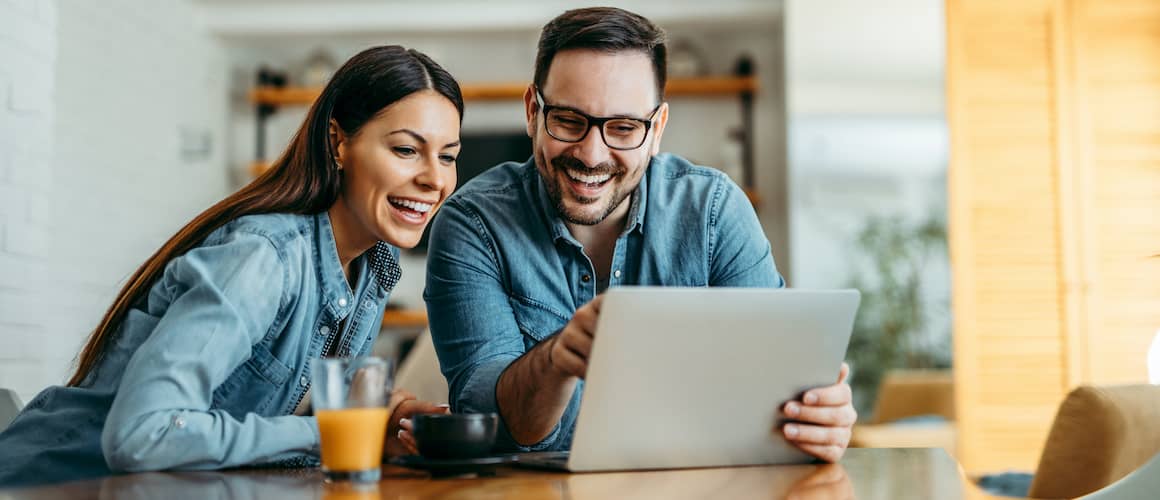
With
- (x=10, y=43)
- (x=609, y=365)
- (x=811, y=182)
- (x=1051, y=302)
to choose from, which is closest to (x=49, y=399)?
(x=609, y=365)

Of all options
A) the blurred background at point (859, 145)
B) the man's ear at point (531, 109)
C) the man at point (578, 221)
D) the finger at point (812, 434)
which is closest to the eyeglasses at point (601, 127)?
the man at point (578, 221)

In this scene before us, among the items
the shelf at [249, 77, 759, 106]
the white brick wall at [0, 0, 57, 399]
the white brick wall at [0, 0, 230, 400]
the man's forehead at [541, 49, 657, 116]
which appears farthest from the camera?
the shelf at [249, 77, 759, 106]

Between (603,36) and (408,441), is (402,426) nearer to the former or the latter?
(408,441)

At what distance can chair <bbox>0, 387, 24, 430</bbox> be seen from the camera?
5.25 ft

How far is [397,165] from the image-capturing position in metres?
1.52

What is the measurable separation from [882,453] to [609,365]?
495 mm

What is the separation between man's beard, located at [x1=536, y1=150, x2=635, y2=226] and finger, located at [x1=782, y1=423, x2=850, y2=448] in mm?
559

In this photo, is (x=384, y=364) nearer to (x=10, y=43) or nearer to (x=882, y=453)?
(x=882, y=453)

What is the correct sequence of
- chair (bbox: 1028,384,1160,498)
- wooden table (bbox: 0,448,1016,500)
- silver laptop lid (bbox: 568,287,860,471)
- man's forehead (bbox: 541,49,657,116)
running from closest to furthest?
wooden table (bbox: 0,448,1016,500) < silver laptop lid (bbox: 568,287,860,471) < man's forehead (bbox: 541,49,657,116) < chair (bbox: 1028,384,1160,498)

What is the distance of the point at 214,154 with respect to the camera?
18.6 ft

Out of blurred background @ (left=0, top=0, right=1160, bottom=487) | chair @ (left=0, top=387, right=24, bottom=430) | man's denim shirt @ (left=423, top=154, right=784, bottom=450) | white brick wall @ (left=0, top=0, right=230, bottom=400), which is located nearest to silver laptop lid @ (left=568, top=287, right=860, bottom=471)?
man's denim shirt @ (left=423, top=154, right=784, bottom=450)

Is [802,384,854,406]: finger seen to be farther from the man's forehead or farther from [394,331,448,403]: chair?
[394,331,448,403]: chair

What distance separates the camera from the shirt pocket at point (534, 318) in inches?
65.5

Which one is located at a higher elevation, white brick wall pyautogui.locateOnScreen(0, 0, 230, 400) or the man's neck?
white brick wall pyautogui.locateOnScreen(0, 0, 230, 400)
